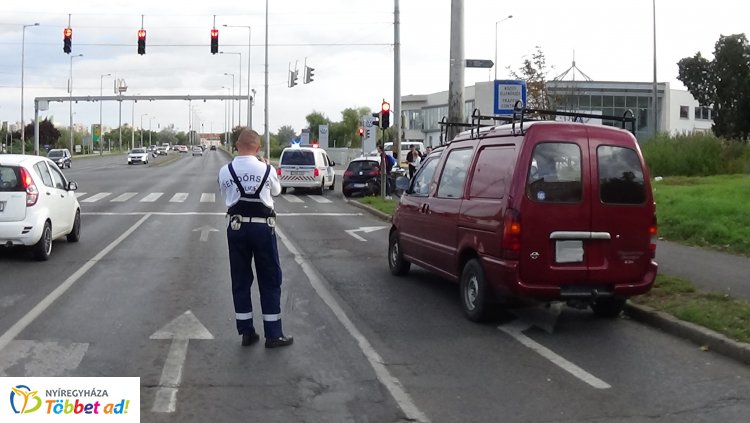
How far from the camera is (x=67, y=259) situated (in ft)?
42.3

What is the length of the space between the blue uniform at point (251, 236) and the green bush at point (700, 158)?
24.2 m

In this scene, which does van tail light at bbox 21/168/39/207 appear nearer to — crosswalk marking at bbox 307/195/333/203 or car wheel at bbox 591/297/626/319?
car wheel at bbox 591/297/626/319

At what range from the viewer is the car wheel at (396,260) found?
11.5m

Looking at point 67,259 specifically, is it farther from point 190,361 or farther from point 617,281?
point 617,281

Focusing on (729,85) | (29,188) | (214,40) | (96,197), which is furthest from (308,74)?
(29,188)

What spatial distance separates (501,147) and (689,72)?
49507 millimetres

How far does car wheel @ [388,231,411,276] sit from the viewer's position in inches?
452

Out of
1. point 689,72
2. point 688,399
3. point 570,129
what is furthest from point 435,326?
point 689,72

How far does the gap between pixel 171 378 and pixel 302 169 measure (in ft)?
80.8

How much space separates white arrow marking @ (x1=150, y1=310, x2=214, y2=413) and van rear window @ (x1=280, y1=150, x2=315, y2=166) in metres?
22.4

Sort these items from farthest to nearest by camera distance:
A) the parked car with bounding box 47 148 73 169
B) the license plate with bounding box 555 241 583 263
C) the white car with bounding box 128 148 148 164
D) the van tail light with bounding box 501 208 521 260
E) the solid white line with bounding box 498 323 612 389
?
the white car with bounding box 128 148 148 164 < the parked car with bounding box 47 148 73 169 < the license plate with bounding box 555 241 583 263 < the van tail light with bounding box 501 208 521 260 < the solid white line with bounding box 498 323 612 389

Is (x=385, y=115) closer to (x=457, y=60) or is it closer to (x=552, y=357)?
(x=457, y=60)

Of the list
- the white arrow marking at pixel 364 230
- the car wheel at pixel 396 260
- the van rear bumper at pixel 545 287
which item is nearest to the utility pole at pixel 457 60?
the white arrow marking at pixel 364 230

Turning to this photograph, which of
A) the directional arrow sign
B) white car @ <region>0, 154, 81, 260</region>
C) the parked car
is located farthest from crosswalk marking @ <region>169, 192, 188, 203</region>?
the parked car
